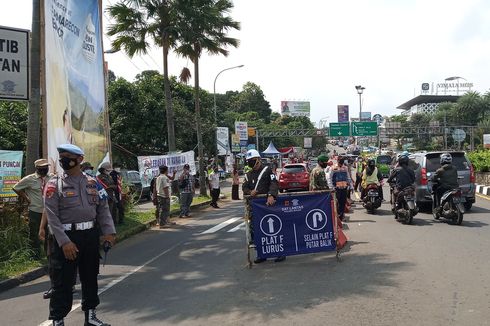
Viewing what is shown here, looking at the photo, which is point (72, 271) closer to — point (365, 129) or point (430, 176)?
point (430, 176)

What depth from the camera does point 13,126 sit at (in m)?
25.9

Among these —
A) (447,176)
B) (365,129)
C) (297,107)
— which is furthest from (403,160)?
(297,107)

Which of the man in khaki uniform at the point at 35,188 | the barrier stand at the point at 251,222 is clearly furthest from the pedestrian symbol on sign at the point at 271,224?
the man in khaki uniform at the point at 35,188

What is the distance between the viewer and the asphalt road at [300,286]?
5520 mm

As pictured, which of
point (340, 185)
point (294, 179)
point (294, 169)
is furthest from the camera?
point (294, 169)

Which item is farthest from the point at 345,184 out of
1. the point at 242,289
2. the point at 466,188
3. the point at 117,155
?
the point at 117,155

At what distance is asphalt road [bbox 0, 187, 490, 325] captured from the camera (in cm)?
552

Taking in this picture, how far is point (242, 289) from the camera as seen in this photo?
6738mm

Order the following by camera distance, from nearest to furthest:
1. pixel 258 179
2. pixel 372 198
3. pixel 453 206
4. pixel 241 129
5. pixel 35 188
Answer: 1. pixel 258 179
2. pixel 35 188
3. pixel 453 206
4. pixel 372 198
5. pixel 241 129

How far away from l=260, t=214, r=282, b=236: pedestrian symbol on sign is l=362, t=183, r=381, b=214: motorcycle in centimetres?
743

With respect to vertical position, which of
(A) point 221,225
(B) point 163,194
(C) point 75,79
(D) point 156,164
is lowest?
(A) point 221,225

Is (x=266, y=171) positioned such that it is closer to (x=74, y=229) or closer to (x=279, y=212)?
(x=279, y=212)

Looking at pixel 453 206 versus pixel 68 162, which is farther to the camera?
pixel 453 206

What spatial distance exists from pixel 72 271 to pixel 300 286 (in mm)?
2976
